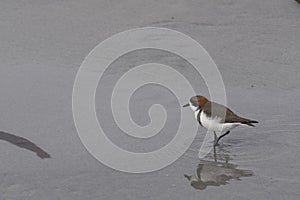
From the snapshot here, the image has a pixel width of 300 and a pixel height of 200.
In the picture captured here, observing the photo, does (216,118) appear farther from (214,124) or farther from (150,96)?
(150,96)

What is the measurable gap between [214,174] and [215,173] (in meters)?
0.02

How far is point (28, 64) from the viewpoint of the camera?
731cm

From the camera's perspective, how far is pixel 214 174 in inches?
196

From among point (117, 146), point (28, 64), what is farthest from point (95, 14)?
point (117, 146)

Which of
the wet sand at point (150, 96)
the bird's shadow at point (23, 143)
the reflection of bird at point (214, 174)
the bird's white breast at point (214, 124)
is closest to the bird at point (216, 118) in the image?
the bird's white breast at point (214, 124)

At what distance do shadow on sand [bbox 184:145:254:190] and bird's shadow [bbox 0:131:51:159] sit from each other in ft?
3.71

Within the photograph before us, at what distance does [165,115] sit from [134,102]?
1.28ft

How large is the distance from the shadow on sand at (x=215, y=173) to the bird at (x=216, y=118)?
0.82ft

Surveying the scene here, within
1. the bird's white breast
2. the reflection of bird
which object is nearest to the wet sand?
the reflection of bird

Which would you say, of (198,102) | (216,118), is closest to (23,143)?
(198,102)

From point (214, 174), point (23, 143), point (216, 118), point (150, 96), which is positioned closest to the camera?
point (214, 174)

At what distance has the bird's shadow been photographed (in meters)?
5.29

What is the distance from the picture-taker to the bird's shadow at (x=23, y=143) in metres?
5.29

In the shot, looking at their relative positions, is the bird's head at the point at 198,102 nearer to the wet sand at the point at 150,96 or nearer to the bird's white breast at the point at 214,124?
the bird's white breast at the point at 214,124
